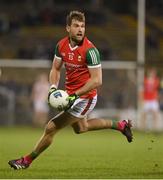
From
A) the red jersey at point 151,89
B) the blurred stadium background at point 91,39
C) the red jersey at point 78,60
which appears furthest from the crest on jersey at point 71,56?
the blurred stadium background at point 91,39

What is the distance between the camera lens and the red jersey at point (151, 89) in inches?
1097

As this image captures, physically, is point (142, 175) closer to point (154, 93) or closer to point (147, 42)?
point (154, 93)

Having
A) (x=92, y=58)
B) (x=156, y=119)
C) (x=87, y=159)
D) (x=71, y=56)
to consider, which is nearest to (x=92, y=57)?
(x=92, y=58)

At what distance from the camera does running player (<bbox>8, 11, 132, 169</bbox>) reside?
11867 millimetres

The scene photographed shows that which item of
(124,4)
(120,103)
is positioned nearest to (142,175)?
(120,103)

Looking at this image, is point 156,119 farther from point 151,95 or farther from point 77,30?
point 77,30

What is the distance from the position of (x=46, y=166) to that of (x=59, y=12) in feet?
82.5

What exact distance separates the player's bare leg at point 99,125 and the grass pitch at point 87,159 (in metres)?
0.46

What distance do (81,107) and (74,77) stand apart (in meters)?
0.45

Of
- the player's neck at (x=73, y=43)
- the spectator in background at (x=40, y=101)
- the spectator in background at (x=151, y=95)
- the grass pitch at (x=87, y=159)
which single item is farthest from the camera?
the spectator in background at (x=40, y=101)

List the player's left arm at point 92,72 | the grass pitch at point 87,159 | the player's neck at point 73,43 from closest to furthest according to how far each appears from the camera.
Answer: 1. the grass pitch at point 87,159
2. the player's left arm at point 92,72
3. the player's neck at point 73,43

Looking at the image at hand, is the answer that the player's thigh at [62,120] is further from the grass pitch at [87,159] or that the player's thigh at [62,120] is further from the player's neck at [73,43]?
the player's neck at [73,43]

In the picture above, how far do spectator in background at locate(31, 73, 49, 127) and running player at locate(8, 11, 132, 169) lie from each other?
16.9 meters

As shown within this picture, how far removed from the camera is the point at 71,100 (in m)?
11.7
